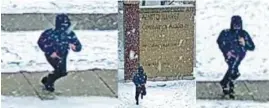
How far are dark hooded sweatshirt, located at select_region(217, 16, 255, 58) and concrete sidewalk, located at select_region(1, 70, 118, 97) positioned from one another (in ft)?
1.61

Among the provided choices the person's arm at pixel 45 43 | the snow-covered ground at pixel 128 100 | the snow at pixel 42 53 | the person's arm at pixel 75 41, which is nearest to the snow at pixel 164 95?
the snow-covered ground at pixel 128 100

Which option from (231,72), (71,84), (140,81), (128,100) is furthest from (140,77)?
(231,72)

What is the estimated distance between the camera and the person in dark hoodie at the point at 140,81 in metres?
3.62

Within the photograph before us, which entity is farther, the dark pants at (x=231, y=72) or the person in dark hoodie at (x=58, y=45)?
the dark pants at (x=231, y=72)

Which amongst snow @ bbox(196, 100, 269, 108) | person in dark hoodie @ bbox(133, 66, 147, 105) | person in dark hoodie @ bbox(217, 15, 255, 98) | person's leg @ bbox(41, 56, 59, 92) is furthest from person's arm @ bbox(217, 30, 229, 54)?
person's leg @ bbox(41, 56, 59, 92)

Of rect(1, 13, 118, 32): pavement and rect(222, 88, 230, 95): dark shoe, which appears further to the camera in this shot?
rect(222, 88, 230, 95): dark shoe

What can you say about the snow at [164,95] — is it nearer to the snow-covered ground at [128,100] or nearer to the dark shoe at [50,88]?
the snow-covered ground at [128,100]

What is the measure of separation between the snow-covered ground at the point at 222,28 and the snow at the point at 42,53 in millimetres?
379

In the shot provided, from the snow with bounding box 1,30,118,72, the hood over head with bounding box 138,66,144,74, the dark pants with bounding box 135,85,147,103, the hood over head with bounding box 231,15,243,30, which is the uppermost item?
the hood over head with bounding box 231,15,243,30

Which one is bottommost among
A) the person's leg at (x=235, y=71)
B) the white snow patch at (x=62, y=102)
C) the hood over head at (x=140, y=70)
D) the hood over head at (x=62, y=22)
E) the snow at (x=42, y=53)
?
the white snow patch at (x=62, y=102)

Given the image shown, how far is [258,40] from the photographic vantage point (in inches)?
144

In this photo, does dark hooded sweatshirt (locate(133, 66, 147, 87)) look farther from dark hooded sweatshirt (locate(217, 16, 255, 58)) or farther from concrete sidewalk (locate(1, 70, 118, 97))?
dark hooded sweatshirt (locate(217, 16, 255, 58))

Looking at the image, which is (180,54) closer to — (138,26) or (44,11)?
(138,26)

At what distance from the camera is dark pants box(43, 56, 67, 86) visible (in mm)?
3631
